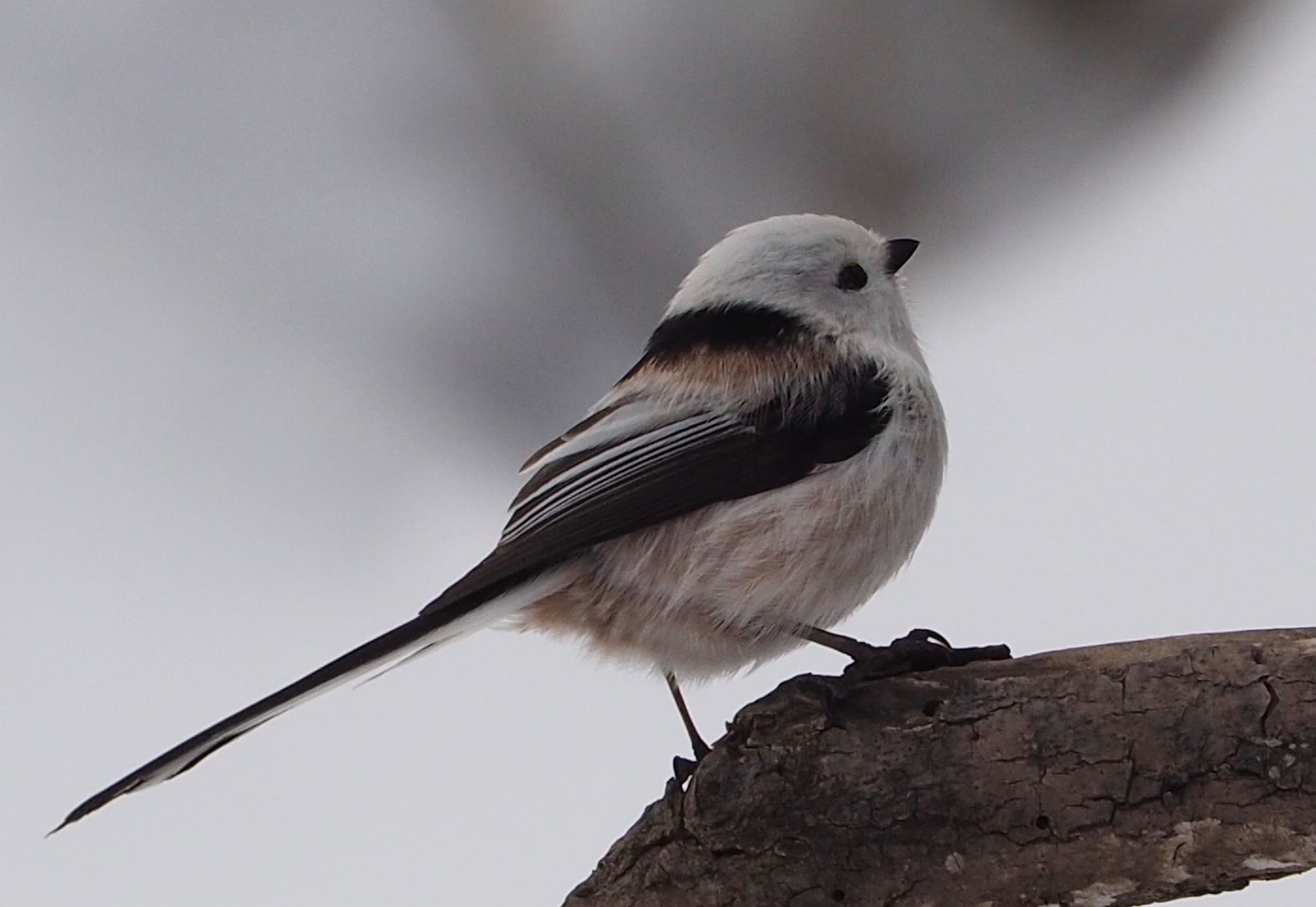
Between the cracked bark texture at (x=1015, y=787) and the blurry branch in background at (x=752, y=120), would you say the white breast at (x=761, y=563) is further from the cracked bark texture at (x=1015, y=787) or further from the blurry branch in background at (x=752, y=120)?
the blurry branch in background at (x=752, y=120)

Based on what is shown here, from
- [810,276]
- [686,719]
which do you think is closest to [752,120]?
[810,276]

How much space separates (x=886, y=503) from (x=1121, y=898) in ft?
1.31

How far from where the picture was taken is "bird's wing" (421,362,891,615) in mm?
1299

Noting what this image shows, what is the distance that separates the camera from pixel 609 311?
6.35ft

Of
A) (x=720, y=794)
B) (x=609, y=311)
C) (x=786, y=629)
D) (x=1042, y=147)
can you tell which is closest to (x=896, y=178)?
(x=1042, y=147)

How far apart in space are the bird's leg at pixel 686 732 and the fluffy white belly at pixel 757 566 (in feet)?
0.22

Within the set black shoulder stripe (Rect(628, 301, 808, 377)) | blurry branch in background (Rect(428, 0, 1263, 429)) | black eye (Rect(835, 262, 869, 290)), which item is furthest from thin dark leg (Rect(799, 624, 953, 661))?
blurry branch in background (Rect(428, 0, 1263, 429))

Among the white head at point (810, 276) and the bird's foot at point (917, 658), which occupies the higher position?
the white head at point (810, 276)

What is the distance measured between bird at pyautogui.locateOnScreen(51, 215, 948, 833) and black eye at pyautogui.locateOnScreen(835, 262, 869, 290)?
0.10m

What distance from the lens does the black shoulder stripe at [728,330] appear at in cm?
147

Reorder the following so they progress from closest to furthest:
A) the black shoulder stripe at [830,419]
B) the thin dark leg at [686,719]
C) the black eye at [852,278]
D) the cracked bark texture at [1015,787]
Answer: the cracked bark texture at [1015,787]
the black shoulder stripe at [830,419]
the thin dark leg at [686,719]
the black eye at [852,278]

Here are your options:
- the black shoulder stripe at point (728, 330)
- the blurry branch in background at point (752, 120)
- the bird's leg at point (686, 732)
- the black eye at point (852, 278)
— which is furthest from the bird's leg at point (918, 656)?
the blurry branch in background at point (752, 120)

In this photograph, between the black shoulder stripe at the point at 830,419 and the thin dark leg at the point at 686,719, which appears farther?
the thin dark leg at the point at 686,719

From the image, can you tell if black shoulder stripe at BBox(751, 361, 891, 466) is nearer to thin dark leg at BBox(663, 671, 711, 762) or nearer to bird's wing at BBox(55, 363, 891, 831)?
bird's wing at BBox(55, 363, 891, 831)
